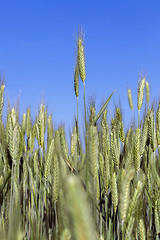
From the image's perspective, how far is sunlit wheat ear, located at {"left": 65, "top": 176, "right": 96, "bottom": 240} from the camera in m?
0.32

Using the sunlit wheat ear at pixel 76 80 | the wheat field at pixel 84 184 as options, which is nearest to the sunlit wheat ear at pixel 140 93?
the wheat field at pixel 84 184

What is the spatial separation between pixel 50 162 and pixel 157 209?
19.9 inches

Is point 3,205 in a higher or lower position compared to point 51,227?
higher

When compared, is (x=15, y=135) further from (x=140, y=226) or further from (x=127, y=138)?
(x=127, y=138)

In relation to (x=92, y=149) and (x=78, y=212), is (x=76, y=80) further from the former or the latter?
(x=78, y=212)

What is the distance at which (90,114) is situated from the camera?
5.06ft

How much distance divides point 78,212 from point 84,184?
2.77 feet

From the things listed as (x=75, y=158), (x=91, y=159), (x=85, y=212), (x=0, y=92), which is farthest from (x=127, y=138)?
(x=85, y=212)

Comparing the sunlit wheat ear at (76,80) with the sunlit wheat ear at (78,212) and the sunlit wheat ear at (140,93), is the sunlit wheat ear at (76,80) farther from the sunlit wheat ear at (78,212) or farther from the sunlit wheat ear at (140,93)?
the sunlit wheat ear at (78,212)

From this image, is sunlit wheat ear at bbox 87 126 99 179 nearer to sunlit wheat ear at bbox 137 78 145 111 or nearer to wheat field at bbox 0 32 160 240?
wheat field at bbox 0 32 160 240

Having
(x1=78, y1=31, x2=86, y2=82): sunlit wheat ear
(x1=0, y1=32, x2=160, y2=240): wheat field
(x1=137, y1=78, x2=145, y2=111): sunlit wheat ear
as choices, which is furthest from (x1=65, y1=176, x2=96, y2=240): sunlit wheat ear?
(x1=137, y1=78, x2=145, y2=111): sunlit wheat ear

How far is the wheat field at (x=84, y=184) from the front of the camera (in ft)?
2.22

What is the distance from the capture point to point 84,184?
115 centimetres

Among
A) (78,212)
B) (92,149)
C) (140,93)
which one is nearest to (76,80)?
(140,93)
